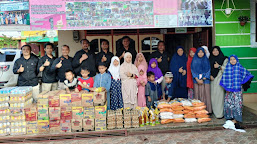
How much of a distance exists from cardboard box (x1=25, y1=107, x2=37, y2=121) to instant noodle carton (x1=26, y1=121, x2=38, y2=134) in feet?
0.30

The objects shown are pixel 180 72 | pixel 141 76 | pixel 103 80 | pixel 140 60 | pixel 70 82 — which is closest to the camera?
pixel 70 82

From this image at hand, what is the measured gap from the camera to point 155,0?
4992mm

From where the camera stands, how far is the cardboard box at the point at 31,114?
492cm

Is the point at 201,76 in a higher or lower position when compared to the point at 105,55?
lower

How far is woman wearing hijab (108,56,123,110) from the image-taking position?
18.4 feet

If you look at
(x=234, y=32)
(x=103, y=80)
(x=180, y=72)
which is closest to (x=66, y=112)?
(x=103, y=80)

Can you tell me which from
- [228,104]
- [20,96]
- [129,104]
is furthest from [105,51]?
[228,104]

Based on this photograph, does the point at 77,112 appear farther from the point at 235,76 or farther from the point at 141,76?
the point at 235,76

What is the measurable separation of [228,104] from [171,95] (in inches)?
54.2

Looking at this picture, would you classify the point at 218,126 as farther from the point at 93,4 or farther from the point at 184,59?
the point at 93,4

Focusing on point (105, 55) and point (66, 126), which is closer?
point (66, 126)

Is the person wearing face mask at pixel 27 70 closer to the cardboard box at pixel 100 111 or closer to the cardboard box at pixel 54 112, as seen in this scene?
the cardboard box at pixel 54 112

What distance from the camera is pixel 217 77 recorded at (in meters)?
5.56

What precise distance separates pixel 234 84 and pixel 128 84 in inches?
96.4
